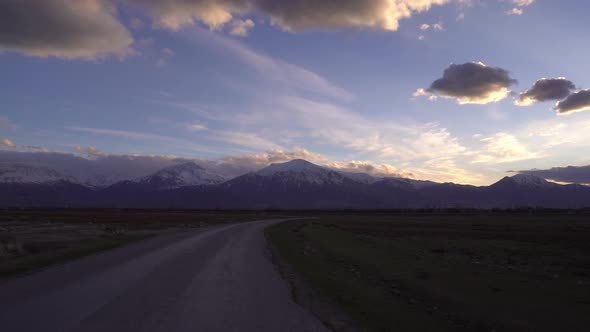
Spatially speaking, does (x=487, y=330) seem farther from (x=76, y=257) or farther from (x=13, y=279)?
(x=76, y=257)

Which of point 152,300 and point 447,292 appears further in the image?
point 447,292

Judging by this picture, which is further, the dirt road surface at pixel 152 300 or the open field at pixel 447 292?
the open field at pixel 447 292

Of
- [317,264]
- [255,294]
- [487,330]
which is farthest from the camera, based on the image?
[317,264]

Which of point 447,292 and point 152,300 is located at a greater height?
point 152,300

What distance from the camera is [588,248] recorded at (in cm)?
3064

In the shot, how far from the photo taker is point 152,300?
10.9m

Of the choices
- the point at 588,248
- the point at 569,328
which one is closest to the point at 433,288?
the point at 569,328

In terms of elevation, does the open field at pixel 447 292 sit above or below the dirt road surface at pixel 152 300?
below

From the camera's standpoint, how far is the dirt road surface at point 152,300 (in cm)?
868

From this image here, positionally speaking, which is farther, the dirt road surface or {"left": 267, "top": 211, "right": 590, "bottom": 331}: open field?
{"left": 267, "top": 211, "right": 590, "bottom": 331}: open field

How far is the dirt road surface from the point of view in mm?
8680

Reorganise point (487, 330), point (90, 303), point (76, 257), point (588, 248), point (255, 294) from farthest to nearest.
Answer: point (588, 248) < point (76, 257) < point (255, 294) < point (90, 303) < point (487, 330)

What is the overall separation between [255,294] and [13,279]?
336 inches

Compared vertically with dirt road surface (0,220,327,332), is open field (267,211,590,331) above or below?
below
